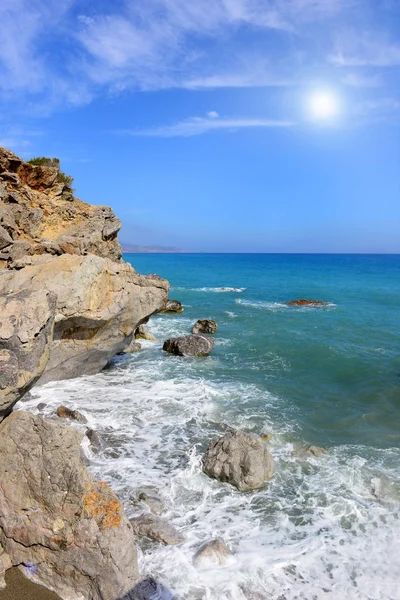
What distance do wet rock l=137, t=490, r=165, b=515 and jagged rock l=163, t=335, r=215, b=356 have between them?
12.7 metres

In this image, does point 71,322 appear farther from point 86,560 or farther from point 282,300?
point 282,300

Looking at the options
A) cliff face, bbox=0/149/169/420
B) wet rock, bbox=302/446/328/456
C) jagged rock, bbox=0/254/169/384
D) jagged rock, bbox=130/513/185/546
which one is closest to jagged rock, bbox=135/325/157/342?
cliff face, bbox=0/149/169/420

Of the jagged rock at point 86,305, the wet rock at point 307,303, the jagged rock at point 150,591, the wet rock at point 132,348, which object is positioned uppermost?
the jagged rock at point 86,305

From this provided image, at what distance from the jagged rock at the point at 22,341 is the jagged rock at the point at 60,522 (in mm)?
878

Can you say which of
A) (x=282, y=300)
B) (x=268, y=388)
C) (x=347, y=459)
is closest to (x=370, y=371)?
(x=268, y=388)

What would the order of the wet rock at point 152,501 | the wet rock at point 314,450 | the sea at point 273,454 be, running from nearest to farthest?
1. the sea at point 273,454
2. the wet rock at point 152,501
3. the wet rock at point 314,450

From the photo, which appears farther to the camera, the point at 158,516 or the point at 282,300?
the point at 282,300

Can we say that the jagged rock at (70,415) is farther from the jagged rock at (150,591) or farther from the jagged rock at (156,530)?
the jagged rock at (150,591)

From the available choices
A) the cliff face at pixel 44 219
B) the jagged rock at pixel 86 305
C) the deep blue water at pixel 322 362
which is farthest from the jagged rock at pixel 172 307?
the jagged rock at pixel 86 305

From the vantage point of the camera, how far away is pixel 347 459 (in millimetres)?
11969

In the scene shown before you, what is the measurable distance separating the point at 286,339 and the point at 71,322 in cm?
1611

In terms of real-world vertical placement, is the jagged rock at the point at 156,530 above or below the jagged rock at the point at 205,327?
below

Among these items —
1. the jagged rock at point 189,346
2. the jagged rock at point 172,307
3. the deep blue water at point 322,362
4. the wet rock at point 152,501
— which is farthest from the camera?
the jagged rock at point 172,307

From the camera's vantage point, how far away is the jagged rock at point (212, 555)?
7789 mm
